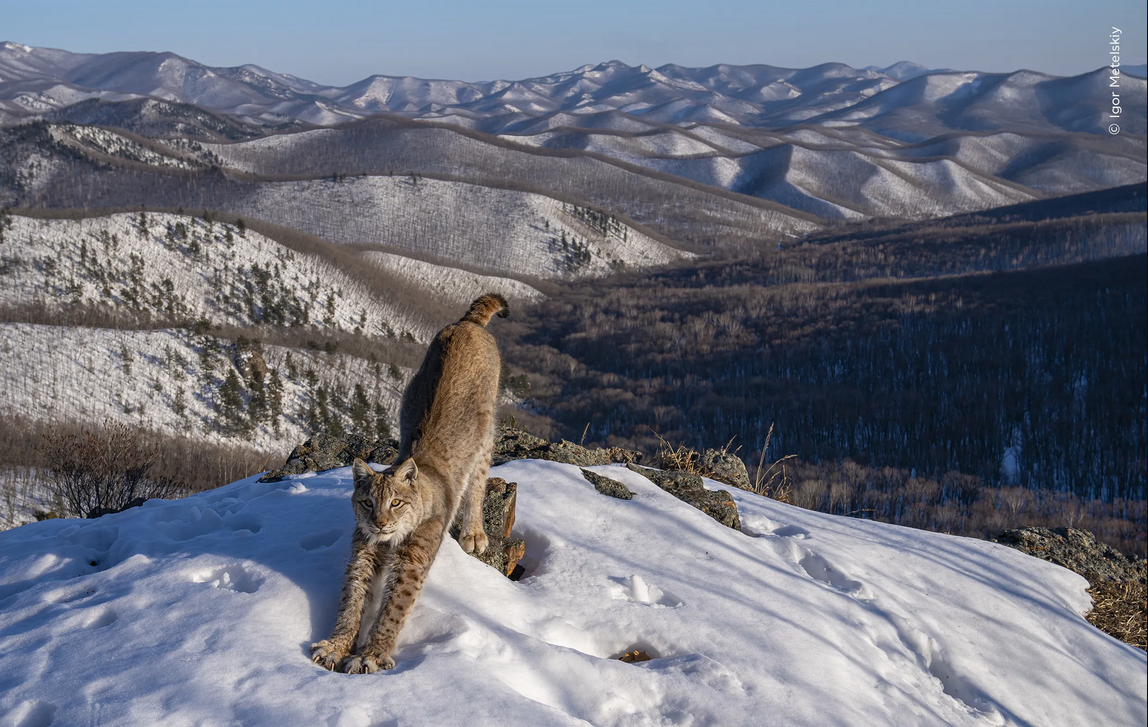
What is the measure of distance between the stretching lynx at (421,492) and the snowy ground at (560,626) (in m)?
0.26

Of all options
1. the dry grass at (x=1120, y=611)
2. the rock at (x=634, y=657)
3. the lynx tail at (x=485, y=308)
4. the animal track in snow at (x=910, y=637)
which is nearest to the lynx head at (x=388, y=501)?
the rock at (x=634, y=657)

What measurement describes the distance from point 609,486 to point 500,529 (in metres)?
1.81

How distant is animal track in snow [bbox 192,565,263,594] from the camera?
19.9 feet

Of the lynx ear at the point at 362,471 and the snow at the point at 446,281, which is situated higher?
the lynx ear at the point at 362,471

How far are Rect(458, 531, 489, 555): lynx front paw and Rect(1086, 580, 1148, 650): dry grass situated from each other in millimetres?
7222

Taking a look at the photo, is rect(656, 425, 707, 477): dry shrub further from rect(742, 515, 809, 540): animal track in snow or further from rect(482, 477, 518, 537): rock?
rect(482, 477, 518, 537): rock

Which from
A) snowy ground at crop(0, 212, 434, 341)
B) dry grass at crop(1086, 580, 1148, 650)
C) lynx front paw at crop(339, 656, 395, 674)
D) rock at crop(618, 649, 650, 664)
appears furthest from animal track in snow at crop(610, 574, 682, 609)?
snowy ground at crop(0, 212, 434, 341)

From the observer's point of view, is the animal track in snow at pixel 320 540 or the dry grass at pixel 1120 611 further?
the dry grass at pixel 1120 611

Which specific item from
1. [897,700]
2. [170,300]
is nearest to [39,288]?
[170,300]

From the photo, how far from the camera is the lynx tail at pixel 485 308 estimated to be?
850 cm

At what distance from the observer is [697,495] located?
9.34 m

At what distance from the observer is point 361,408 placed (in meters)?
47.5

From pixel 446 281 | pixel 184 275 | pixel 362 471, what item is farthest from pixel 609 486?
pixel 446 281

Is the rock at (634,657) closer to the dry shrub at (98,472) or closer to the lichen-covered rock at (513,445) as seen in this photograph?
the lichen-covered rock at (513,445)
